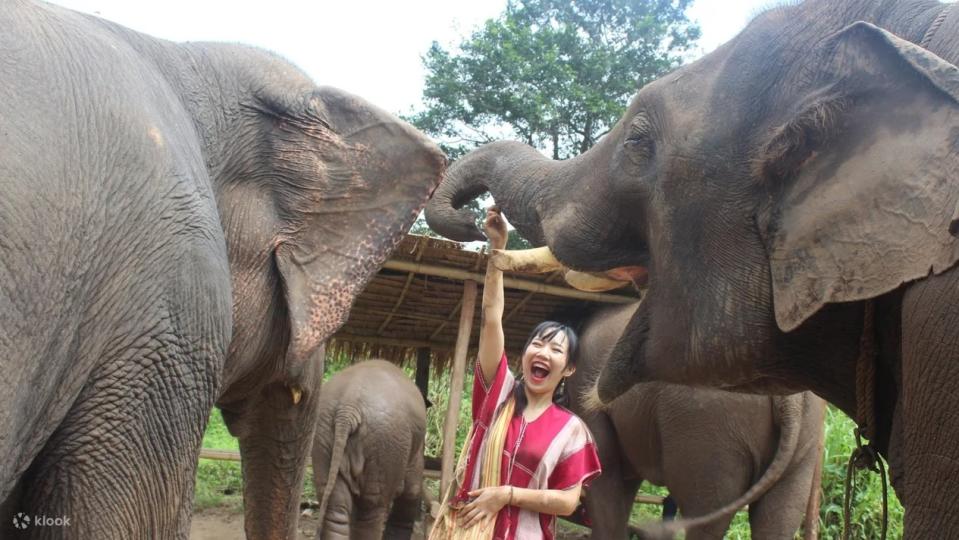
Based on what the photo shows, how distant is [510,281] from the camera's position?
6055 mm

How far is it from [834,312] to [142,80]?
1425 mm

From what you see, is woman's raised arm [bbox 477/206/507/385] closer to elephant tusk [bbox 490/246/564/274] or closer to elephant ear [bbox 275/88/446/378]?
Result: elephant tusk [bbox 490/246/564/274]

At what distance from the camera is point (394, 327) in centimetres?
721

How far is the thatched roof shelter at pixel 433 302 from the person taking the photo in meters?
5.88

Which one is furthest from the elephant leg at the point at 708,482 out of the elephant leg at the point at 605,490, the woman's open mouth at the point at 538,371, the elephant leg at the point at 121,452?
the elephant leg at the point at 121,452

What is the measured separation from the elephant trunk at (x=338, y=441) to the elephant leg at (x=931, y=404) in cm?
432

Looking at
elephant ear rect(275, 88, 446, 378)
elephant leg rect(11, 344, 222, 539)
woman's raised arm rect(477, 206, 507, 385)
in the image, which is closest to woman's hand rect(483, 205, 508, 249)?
woman's raised arm rect(477, 206, 507, 385)

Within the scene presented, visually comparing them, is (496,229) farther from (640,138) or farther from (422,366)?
(422,366)

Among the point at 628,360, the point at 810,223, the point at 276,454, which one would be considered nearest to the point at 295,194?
the point at 628,360

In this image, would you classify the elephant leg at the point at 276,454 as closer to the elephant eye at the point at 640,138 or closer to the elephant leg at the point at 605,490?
the elephant eye at the point at 640,138

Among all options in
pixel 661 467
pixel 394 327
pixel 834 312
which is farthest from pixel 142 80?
pixel 394 327

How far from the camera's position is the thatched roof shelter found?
19.3 feet

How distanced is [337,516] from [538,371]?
3079mm

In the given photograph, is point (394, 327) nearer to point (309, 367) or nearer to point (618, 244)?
point (309, 367)
